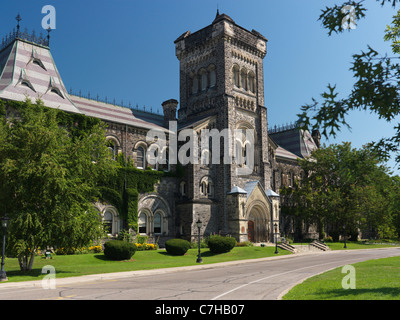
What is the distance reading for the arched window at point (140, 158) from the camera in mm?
38213

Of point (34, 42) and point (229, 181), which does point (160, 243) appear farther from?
point (34, 42)

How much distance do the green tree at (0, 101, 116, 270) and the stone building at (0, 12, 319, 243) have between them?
448 inches

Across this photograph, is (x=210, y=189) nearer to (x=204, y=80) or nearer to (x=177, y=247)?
(x=177, y=247)

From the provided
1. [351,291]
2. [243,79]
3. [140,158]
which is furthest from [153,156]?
[351,291]

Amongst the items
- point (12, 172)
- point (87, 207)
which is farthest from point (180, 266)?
point (12, 172)

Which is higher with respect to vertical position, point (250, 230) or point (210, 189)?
point (210, 189)

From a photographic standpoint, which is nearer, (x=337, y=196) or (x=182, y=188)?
(x=182, y=188)

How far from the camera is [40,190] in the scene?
20406 mm

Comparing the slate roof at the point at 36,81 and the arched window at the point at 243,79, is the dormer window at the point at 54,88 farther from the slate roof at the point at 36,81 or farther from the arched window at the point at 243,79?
the arched window at the point at 243,79

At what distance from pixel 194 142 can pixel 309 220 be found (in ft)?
69.6

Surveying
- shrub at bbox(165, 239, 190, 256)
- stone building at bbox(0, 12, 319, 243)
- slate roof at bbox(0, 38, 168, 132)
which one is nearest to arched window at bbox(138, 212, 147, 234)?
stone building at bbox(0, 12, 319, 243)

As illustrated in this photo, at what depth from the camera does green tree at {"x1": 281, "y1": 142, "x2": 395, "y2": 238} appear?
49219mm

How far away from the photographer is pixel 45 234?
1973 cm

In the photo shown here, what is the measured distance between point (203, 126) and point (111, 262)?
19137 millimetres
